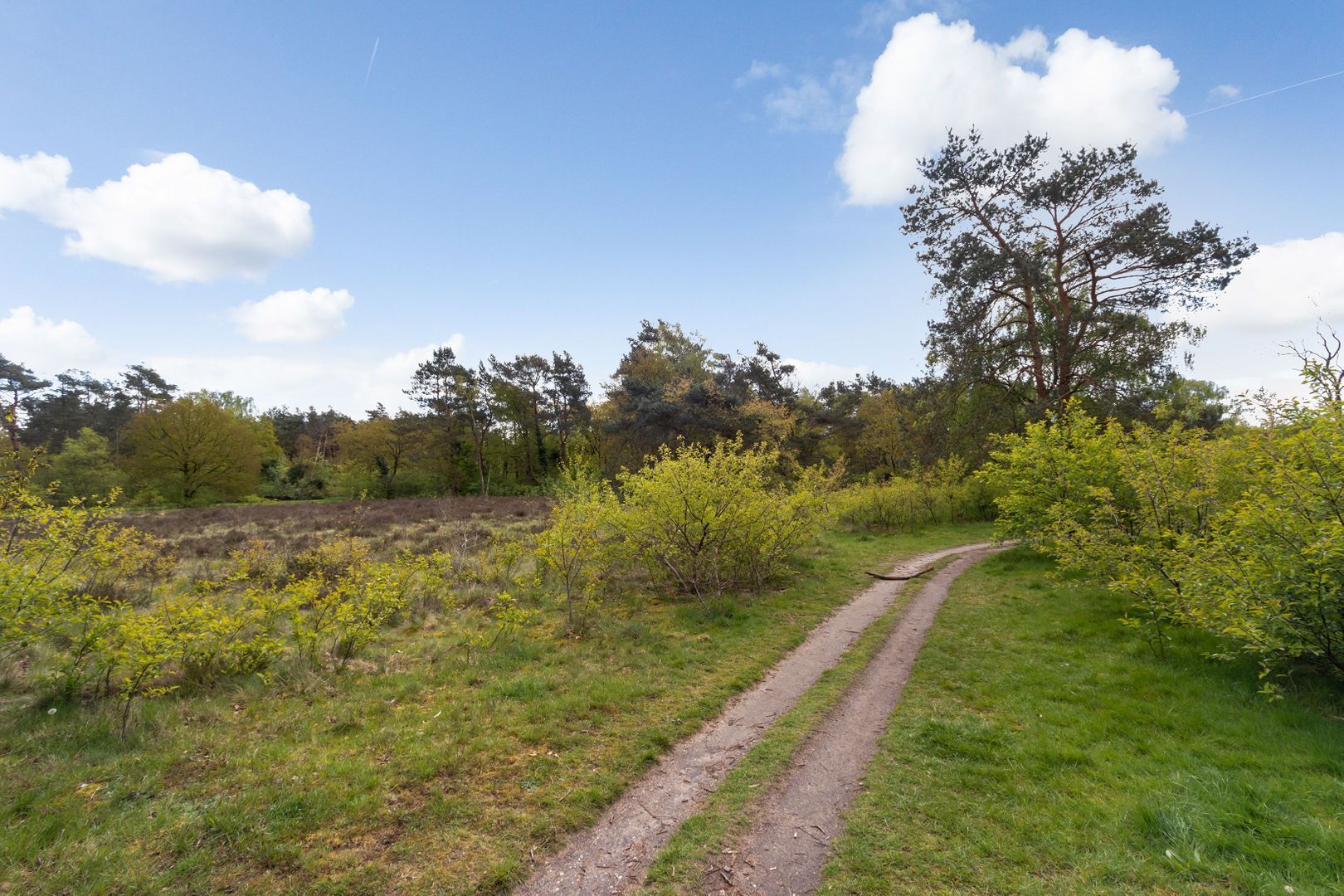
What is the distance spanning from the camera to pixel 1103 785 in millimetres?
4246

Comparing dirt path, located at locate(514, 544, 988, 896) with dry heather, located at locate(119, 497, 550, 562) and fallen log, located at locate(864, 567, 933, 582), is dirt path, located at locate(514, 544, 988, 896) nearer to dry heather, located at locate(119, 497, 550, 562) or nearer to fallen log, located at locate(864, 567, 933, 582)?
fallen log, located at locate(864, 567, 933, 582)

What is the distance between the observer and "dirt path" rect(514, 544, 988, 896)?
11.7ft

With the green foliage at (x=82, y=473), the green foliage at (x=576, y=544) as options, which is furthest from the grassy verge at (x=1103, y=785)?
the green foliage at (x=82, y=473)

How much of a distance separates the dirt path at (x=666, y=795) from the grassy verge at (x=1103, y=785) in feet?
4.49

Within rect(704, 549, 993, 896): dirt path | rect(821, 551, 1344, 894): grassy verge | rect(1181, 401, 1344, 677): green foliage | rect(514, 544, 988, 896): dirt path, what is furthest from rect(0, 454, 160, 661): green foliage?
rect(1181, 401, 1344, 677): green foliage

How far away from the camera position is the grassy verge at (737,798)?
3.60 metres

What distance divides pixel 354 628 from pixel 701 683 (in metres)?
5.33

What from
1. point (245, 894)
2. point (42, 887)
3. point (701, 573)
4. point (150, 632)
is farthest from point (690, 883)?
point (701, 573)

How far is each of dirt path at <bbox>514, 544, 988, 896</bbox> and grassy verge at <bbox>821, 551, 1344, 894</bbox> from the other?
137cm

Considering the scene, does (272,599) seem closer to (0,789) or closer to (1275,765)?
(0,789)

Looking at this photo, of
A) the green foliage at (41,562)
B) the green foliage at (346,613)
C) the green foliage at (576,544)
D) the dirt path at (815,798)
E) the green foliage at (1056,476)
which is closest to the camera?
the dirt path at (815,798)

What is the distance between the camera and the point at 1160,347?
56.4ft

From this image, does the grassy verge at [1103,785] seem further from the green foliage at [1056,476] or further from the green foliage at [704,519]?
the green foliage at [1056,476]

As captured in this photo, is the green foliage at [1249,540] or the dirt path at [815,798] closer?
the dirt path at [815,798]
